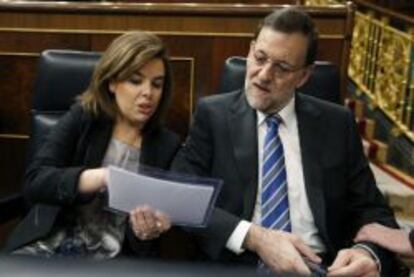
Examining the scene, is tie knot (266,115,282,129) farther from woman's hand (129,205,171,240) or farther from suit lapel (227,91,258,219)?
woman's hand (129,205,171,240)

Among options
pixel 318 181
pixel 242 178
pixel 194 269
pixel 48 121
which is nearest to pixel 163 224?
pixel 242 178

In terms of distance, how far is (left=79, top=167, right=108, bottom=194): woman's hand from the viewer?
5.47 ft

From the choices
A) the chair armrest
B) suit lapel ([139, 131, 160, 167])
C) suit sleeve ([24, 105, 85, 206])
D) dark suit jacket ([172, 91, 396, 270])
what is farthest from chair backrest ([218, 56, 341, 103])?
the chair armrest

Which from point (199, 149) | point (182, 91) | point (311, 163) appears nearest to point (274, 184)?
point (311, 163)

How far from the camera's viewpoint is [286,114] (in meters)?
1.77

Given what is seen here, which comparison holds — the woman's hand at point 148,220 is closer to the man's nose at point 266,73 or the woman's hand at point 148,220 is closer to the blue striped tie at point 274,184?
the blue striped tie at point 274,184

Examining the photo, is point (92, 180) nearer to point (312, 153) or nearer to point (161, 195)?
point (161, 195)

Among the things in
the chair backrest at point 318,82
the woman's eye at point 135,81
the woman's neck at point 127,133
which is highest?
the woman's eye at point 135,81

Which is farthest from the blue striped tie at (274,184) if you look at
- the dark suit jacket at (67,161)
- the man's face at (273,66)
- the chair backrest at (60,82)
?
the chair backrest at (60,82)

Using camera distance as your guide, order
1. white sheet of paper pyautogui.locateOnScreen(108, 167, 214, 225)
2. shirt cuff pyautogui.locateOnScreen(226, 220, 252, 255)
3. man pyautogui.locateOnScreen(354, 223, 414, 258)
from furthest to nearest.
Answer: shirt cuff pyautogui.locateOnScreen(226, 220, 252, 255), man pyautogui.locateOnScreen(354, 223, 414, 258), white sheet of paper pyautogui.locateOnScreen(108, 167, 214, 225)

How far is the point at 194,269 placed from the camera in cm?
51

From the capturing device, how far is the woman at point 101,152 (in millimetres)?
1709

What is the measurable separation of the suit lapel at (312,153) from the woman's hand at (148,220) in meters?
0.45

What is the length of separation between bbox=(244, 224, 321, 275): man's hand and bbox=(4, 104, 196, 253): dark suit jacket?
0.30 metres
